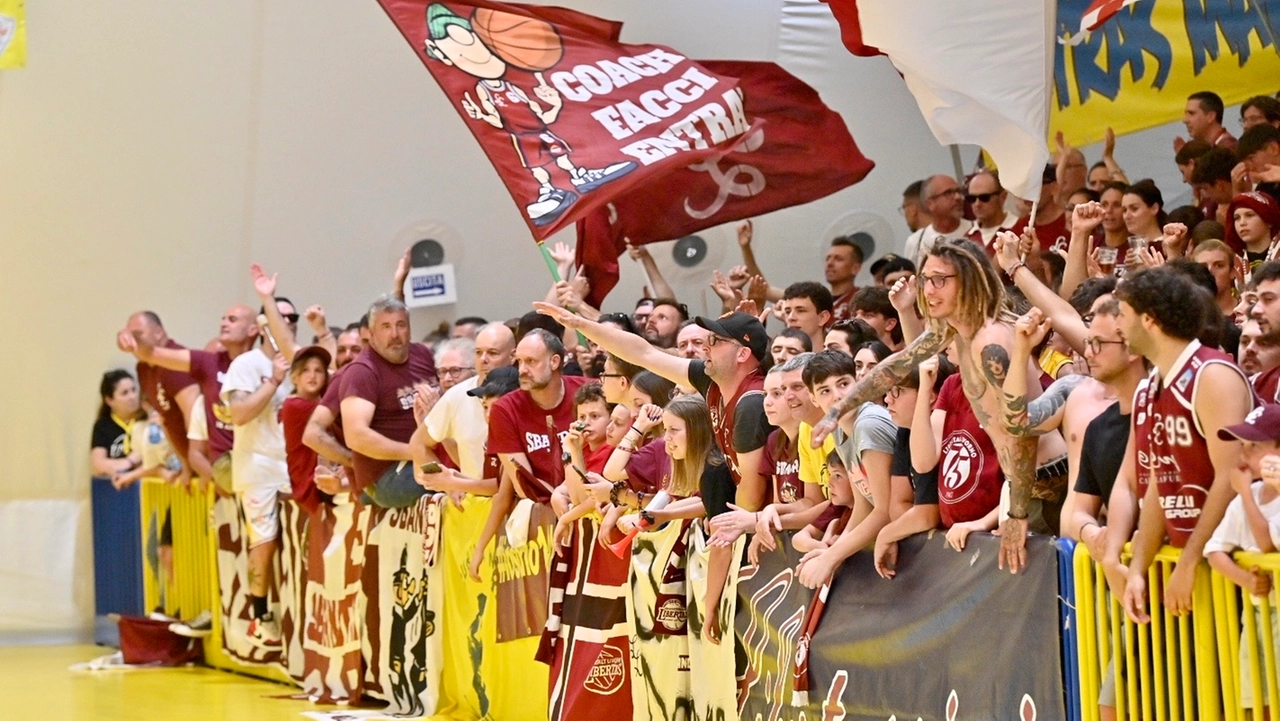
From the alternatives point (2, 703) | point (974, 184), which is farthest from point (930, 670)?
point (2, 703)

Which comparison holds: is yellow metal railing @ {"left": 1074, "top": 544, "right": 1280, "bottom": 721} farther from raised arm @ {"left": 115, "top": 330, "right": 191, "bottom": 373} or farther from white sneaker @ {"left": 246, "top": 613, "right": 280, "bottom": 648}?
raised arm @ {"left": 115, "top": 330, "right": 191, "bottom": 373}

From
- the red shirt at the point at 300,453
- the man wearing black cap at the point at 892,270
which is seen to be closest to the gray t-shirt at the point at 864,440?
the man wearing black cap at the point at 892,270

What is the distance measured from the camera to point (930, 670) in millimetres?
5203

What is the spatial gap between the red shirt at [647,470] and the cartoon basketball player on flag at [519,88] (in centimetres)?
177

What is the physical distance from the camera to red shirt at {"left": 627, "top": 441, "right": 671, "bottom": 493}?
705 centimetres

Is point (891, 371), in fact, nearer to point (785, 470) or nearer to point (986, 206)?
point (785, 470)

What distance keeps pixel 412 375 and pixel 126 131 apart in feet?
17.4

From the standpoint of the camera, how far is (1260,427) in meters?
3.92

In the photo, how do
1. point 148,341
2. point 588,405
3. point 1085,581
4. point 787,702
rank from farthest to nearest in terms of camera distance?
point 148,341, point 588,405, point 787,702, point 1085,581

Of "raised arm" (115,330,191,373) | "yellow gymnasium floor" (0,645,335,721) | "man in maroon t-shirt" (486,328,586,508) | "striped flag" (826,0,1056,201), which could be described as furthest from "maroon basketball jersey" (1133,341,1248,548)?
"raised arm" (115,330,191,373)

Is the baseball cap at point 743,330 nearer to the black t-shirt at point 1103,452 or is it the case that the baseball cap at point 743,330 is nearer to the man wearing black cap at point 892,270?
the man wearing black cap at point 892,270

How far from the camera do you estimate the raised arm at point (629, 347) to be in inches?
274

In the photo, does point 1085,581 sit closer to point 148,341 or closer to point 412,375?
point 412,375

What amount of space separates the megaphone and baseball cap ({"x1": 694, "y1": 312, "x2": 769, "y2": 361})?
72cm
